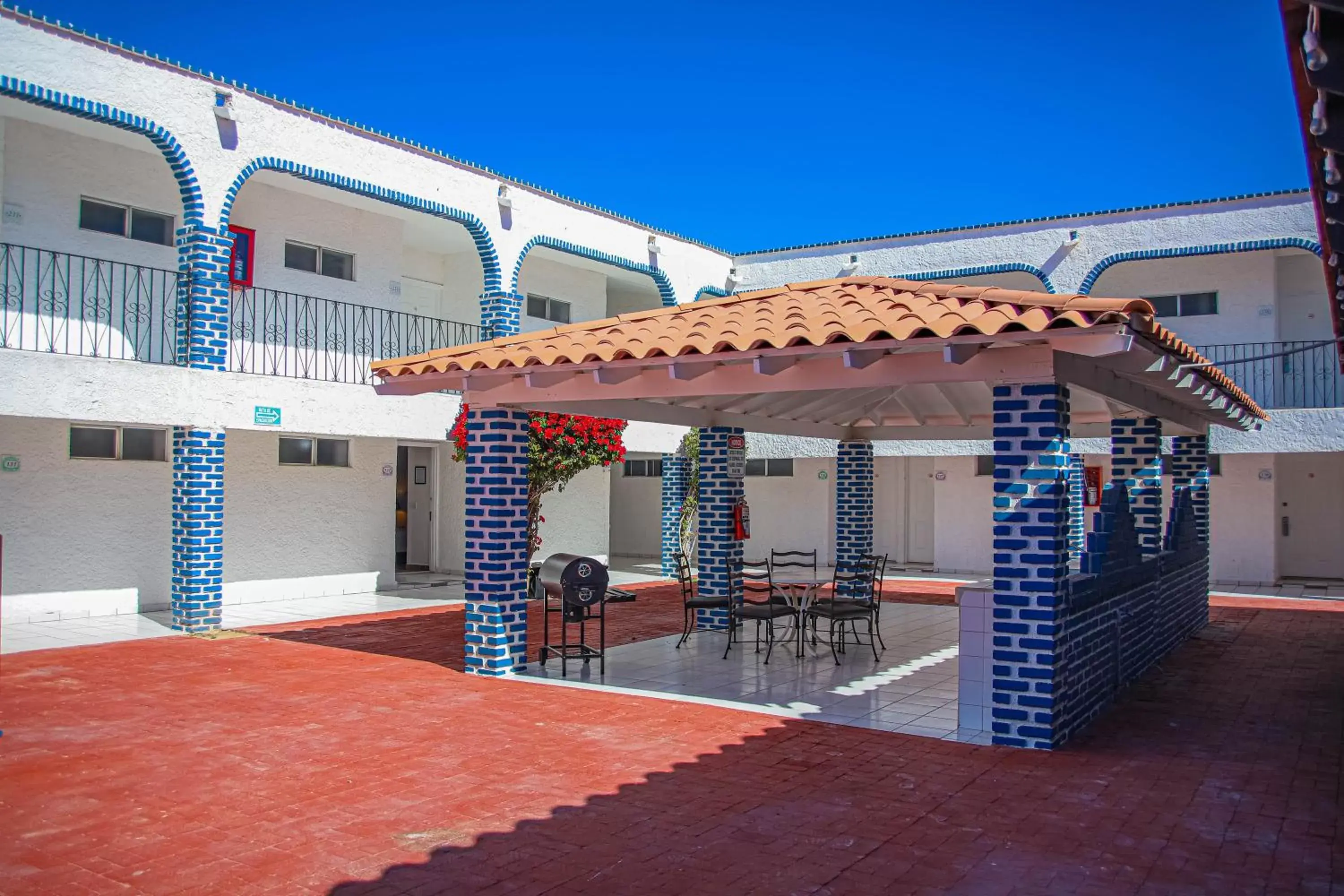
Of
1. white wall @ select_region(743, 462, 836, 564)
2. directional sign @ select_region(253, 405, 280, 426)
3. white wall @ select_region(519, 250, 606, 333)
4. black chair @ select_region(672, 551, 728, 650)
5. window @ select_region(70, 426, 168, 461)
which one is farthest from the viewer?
white wall @ select_region(743, 462, 836, 564)

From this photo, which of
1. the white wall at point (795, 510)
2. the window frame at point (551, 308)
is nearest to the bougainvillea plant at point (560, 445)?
the window frame at point (551, 308)

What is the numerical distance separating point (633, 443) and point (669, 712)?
36.7 feet

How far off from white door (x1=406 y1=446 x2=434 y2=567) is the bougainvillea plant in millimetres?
4190

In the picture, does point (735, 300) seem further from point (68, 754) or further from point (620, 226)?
point (620, 226)

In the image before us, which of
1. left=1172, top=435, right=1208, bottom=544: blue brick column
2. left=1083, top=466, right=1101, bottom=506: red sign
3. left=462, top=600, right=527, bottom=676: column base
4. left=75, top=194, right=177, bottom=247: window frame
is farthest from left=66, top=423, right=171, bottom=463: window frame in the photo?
left=1083, top=466, right=1101, bottom=506: red sign

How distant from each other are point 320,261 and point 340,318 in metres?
0.91

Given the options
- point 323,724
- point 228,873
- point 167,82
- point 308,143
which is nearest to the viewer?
point 228,873

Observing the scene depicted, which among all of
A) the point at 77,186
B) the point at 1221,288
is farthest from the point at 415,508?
the point at 1221,288

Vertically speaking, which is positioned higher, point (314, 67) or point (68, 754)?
point (314, 67)

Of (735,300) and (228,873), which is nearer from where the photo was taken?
(228,873)

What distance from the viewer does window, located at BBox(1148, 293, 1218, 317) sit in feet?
62.8

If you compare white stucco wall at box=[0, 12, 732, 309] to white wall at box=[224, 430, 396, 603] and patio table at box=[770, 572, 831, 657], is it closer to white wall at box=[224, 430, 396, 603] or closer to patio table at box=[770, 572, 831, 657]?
white wall at box=[224, 430, 396, 603]

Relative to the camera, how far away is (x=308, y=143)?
13297mm

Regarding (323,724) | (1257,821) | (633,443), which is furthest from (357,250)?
(1257,821)
